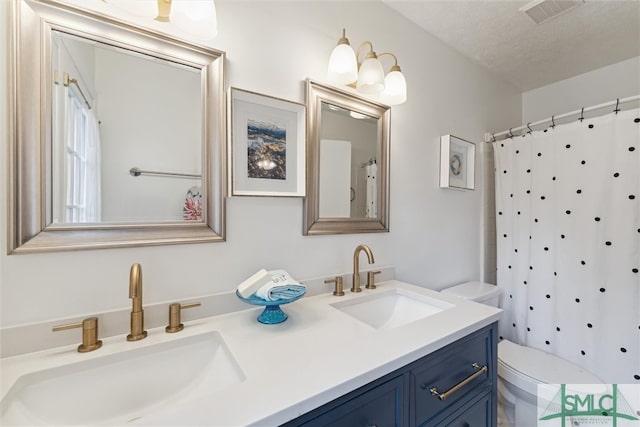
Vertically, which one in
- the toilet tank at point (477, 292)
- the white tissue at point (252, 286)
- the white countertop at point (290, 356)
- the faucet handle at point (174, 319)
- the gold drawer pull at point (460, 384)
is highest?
the white tissue at point (252, 286)

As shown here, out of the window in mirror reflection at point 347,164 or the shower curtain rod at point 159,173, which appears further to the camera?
the window in mirror reflection at point 347,164

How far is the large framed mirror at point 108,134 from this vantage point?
2.29 feet

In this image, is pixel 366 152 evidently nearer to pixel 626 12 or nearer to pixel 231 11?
pixel 231 11

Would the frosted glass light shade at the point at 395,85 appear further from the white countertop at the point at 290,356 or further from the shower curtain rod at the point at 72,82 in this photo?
the shower curtain rod at the point at 72,82

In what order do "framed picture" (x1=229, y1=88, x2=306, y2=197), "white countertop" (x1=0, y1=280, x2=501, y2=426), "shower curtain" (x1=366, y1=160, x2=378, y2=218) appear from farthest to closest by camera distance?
1. "shower curtain" (x1=366, y1=160, x2=378, y2=218)
2. "framed picture" (x1=229, y1=88, x2=306, y2=197)
3. "white countertop" (x1=0, y1=280, x2=501, y2=426)

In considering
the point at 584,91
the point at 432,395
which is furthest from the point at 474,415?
the point at 584,91

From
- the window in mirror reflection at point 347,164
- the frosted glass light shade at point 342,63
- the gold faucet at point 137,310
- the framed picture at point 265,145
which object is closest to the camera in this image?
the gold faucet at point 137,310

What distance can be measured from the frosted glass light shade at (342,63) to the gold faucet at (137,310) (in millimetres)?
1022

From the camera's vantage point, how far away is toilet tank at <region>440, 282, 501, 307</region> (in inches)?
64.2

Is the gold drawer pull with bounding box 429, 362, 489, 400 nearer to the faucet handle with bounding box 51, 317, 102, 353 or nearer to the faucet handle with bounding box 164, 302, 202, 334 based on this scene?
the faucet handle with bounding box 164, 302, 202, 334

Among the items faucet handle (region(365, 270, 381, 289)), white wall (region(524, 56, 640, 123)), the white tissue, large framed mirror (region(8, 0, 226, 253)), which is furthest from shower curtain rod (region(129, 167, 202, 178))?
white wall (region(524, 56, 640, 123))

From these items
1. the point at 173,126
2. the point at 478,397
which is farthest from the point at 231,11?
the point at 478,397

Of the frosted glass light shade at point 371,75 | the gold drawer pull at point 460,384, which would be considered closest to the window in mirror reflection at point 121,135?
the frosted glass light shade at point 371,75

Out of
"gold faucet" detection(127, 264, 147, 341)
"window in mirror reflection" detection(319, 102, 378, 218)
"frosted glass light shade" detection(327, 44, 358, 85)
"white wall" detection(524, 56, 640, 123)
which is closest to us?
"gold faucet" detection(127, 264, 147, 341)
